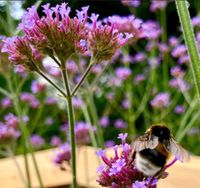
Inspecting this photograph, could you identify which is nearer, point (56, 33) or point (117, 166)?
point (117, 166)

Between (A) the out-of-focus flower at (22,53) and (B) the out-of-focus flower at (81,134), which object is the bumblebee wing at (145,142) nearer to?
(A) the out-of-focus flower at (22,53)

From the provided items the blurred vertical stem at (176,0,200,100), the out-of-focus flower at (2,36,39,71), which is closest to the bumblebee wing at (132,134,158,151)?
the blurred vertical stem at (176,0,200,100)

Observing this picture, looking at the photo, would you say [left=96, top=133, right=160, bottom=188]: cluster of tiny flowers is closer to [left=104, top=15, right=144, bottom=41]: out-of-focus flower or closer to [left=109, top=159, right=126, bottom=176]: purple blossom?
[left=109, top=159, right=126, bottom=176]: purple blossom

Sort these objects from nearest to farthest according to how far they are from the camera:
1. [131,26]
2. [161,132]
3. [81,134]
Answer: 1. [161,132]
2. [131,26]
3. [81,134]

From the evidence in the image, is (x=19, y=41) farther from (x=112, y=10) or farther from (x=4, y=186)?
(x=112, y=10)

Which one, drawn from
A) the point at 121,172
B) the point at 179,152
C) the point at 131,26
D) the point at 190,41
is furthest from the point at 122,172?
the point at 131,26

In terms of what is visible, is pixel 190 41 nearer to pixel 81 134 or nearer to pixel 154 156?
pixel 154 156
